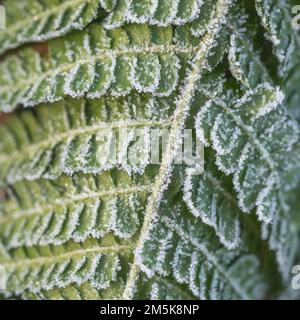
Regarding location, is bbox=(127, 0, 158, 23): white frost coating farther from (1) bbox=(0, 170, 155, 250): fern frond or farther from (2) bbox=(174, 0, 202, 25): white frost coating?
(1) bbox=(0, 170, 155, 250): fern frond

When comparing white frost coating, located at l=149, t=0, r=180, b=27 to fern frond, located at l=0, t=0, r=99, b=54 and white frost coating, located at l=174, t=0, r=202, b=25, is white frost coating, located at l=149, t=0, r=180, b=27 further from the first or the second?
fern frond, located at l=0, t=0, r=99, b=54

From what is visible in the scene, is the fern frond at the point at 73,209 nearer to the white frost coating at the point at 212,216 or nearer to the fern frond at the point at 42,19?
the white frost coating at the point at 212,216

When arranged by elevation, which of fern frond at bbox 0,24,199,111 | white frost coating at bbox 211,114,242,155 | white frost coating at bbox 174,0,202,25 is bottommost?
white frost coating at bbox 211,114,242,155

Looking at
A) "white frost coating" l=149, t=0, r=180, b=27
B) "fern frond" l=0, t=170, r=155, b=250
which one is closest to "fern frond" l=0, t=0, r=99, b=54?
"white frost coating" l=149, t=0, r=180, b=27

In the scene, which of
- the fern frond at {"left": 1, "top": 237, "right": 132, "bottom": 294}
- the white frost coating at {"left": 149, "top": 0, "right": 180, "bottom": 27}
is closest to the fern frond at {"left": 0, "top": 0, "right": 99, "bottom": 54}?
the white frost coating at {"left": 149, "top": 0, "right": 180, "bottom": 27}

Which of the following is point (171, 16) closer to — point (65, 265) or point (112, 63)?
point (112, 63)

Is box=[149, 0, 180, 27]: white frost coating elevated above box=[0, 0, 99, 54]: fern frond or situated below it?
below

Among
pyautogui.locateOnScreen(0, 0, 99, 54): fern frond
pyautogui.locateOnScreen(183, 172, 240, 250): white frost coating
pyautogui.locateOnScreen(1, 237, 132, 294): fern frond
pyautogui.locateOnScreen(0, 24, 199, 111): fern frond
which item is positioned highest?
pyautogui.locateOnScreen(0, 0, 99, 54): fern frond

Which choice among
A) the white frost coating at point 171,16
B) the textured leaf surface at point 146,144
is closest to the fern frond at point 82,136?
the textured leaf surface at point 146,144

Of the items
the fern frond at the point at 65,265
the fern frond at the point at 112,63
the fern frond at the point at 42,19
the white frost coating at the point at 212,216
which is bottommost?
the fern frond at the point at 65,265

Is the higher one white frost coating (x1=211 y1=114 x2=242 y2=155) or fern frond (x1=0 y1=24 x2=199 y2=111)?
fern frond (x1=0 y1=24 x2=199 y2=111)
